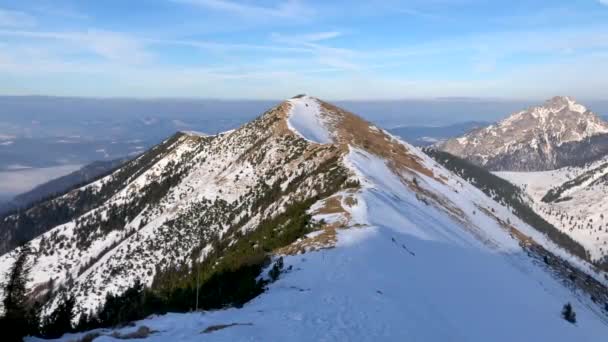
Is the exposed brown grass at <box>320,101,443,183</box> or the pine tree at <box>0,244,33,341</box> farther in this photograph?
the exposed brown grass at <box>320,101,443,183</box>

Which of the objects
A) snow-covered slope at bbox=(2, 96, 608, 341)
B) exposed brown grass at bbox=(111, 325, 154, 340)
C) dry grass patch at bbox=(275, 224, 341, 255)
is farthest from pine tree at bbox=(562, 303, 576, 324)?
exposed brown grass at bbox=(111, 325, 154, 340)

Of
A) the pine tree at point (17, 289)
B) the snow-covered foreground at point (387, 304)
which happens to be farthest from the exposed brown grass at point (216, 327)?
the pine tree at point (17, 289)

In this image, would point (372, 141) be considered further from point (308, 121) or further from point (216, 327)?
point (216, 327)

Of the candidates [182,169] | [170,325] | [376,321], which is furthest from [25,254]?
[182,169]

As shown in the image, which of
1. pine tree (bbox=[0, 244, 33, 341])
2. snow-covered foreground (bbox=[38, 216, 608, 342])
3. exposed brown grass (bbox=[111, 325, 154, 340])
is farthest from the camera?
pine tree (bbox=[0, 244, 33, 341])

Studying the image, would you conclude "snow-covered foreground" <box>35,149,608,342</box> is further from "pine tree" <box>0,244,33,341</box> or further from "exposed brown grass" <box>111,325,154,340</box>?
"pine tree" <box>0,244,33,341</box>

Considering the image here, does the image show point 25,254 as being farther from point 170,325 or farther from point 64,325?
point 170,325

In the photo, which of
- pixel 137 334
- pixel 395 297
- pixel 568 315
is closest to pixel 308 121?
pixel 568 315

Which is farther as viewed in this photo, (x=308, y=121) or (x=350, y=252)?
(x=308, y=121)
